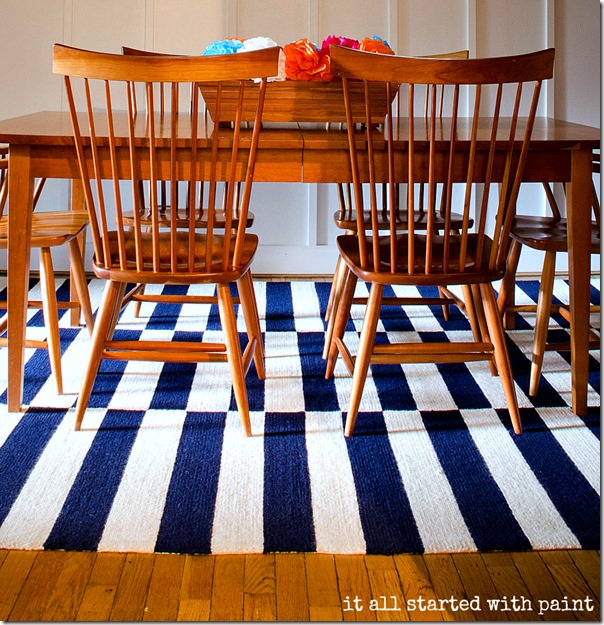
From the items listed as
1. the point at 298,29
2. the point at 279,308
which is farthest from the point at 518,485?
the point at 298,29

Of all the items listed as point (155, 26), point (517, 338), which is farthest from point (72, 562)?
point (155, 26)

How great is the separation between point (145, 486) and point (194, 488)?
109 mm

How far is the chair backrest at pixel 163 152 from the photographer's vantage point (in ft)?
5.89

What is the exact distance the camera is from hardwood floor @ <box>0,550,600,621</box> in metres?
1.38

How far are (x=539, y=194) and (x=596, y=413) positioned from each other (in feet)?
6.16

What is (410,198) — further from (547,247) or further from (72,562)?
(72,562)

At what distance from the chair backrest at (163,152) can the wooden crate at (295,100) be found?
47mm

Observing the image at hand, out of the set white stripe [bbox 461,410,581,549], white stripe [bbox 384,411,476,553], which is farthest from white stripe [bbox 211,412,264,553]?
white stripe [bbox 461,410,581,549]

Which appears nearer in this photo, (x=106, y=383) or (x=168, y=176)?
(x=168, y=176)

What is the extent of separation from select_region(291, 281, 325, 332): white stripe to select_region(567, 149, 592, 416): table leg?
1.00 meters

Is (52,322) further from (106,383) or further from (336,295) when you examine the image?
(336,295)

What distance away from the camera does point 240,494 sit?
1.75 metres

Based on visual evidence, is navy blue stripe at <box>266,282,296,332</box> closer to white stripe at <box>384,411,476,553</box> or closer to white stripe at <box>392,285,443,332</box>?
white stripe at <box>392,285,443,332</box>

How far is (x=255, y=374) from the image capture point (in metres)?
2.50
